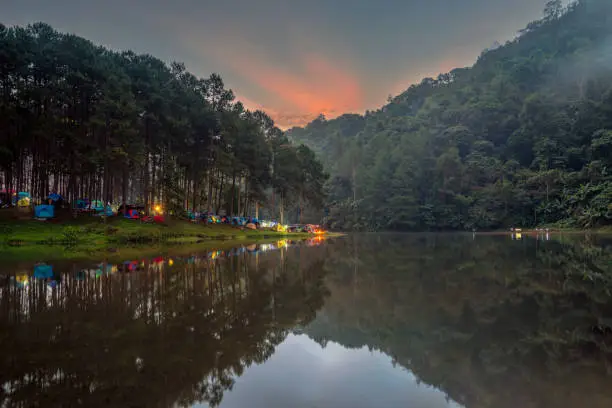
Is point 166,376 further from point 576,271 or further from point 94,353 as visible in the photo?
point 576,271

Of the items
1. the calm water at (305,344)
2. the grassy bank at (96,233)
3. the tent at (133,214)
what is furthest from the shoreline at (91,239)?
the calm water at (305,344)

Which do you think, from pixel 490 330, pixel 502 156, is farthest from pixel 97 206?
pixel 502 156

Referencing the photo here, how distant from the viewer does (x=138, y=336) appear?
7953 millimetres

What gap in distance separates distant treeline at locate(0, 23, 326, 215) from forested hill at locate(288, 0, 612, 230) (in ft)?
183

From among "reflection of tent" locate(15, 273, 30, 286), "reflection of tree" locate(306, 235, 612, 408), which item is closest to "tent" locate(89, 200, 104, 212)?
"reflection of tent" locate(15, 273, 30, 286)

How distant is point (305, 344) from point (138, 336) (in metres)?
3.20

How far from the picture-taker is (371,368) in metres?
6.69

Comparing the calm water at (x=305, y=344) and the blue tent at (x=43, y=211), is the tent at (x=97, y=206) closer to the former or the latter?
the blue tent at (x=43, y=211)

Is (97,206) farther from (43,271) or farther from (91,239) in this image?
(43,271)

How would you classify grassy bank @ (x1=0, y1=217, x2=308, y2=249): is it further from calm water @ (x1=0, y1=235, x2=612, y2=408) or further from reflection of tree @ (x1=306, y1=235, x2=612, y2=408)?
reflection of tree @ (x1=306, y1=235, x2=612, y2=408)

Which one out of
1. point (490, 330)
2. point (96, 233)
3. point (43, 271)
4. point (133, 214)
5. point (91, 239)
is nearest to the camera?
point (490, 330)

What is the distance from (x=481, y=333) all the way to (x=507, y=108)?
386 feet

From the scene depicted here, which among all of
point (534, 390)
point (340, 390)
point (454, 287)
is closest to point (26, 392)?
point (340, 390)

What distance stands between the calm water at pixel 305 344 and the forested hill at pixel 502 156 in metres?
69.0
